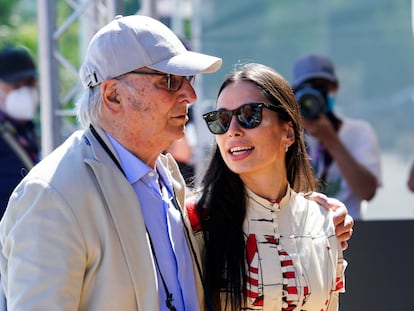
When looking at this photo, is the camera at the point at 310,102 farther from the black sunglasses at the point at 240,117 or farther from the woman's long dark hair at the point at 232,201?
the black sunglasses at the point at 240,117

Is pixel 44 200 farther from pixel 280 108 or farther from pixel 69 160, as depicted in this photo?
pixel 280 108

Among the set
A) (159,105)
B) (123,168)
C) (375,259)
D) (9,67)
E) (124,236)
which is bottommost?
(375,259)

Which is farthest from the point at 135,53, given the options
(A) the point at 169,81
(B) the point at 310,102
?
(B) the point at 310,102

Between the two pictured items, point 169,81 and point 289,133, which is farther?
point 289,133

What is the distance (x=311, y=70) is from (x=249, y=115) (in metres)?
2.31

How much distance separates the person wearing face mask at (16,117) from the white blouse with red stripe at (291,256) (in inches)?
94.3

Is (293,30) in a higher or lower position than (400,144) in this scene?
higher

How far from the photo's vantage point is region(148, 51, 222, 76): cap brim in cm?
199

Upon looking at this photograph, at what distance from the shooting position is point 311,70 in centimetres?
455

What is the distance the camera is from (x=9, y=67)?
5277 millimetres

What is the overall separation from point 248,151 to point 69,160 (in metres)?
0.61

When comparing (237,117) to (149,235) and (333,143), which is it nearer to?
(149,235)

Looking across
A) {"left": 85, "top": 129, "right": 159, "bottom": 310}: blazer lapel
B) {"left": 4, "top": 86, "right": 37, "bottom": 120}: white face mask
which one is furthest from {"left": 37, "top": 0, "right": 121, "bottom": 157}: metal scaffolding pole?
{"left": 85, "top": 129, "right": 159, "bottom": 310}: blazer lapel

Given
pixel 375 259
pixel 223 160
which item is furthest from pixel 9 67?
pixel 223 160
